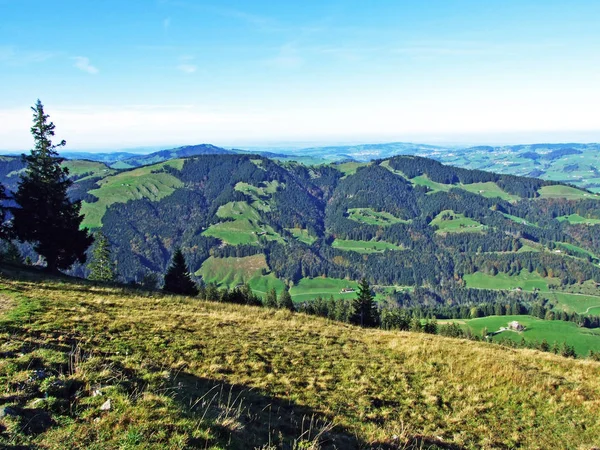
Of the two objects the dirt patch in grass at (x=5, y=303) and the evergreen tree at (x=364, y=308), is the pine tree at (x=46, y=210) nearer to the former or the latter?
the dirt patch in grass at (x=5, y=303)

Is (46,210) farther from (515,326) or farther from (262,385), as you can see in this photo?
(515,326)

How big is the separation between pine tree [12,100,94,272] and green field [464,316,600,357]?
542ft

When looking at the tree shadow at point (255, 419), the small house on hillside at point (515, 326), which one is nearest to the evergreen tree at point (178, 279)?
the tree shadow at point (255, 419)

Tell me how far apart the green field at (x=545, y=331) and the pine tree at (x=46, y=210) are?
165113 millimetres

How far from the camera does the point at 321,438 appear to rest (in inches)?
394

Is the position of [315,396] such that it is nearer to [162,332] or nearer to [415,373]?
[415,373]

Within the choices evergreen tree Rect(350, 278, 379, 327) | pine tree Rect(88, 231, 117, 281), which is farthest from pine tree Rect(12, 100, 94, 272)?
evergreen tree Rect(350, 278, 379, 327)

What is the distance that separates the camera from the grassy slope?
8328 millimetres

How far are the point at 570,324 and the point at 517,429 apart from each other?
8592 inches

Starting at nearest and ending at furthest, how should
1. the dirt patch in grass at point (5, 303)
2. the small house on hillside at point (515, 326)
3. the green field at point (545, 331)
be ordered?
the dirt patch in grass at point (5, 303) → the green field at point (545, 331) → the small house on hillside at point (515, 326)

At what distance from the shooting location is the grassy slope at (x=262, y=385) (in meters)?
8.33

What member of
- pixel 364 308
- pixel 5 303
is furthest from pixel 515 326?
pixel 5 303

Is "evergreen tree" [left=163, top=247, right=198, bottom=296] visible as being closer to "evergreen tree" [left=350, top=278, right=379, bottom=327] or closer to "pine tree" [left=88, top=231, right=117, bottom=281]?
"pine tree" [left=88, top=231, right=117, bottom=281]

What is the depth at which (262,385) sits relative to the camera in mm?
13305
